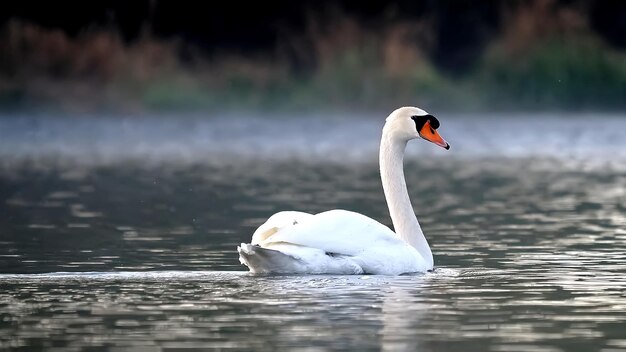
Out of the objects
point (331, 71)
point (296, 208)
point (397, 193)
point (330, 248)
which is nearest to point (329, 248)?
point (330, 248)

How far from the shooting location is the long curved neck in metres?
12.2

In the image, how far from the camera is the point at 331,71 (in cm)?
3155

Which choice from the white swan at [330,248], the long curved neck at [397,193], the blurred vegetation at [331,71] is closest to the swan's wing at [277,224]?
the white swan at [330,248]

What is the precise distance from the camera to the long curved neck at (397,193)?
1220 centimetres

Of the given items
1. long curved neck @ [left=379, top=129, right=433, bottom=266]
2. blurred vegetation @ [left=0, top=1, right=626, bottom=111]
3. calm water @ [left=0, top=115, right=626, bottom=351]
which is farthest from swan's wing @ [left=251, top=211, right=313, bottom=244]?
blurred vegetation @ [left=0, top=1, right=626, bottom=111]

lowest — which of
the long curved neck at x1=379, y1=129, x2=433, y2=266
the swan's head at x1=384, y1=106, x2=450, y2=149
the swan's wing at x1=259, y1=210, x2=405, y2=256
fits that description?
the swan's wing at x1=259, y1=210, x2=405, y2=256

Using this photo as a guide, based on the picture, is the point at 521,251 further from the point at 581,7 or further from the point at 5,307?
the point at 581,7

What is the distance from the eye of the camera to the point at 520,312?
31.2 ft

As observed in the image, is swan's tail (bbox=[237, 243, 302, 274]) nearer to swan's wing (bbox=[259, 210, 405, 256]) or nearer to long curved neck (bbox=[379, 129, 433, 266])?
swan's wing (bbox=[259, 210, 405, 256])

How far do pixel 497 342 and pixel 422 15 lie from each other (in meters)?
24.7

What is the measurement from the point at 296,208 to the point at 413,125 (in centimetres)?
478

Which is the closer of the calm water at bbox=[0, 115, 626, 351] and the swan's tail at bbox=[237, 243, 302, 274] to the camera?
the calm water at bbox=[0, 115, 626, 351]

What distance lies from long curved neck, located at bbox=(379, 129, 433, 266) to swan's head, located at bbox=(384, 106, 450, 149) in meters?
0.07

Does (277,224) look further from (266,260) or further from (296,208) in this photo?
(296,208)
